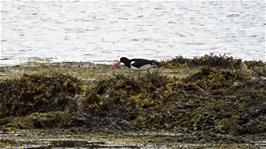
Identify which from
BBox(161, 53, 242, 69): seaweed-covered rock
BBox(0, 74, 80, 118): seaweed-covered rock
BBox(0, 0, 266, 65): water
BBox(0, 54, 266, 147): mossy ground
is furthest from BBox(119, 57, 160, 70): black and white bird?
BBox(0, 74, 80, 118): seaweed-covered rock

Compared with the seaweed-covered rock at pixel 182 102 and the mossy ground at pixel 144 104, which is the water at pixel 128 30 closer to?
the mossy ground at pixel 144 104

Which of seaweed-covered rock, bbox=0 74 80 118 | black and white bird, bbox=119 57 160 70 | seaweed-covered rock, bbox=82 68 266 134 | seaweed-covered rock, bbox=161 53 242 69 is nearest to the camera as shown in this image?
seaweed-covered rock, bbox=82 68 266 134

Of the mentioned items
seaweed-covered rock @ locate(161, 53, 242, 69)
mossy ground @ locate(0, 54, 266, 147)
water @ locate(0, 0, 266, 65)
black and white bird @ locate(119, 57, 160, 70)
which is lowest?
water @ locate(0, 0, 266, 65)

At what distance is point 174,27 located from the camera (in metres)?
42.1

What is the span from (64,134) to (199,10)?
4610 cm

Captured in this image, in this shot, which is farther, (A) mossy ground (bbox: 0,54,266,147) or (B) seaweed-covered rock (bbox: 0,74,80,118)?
(B) seaweed-covered rock (bbox: 0,74,80,118)

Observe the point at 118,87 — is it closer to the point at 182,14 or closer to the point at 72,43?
the point at 72,43

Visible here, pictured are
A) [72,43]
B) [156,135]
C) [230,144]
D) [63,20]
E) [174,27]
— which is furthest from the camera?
[63,20]

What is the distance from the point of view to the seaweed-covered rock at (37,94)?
40.1 feet

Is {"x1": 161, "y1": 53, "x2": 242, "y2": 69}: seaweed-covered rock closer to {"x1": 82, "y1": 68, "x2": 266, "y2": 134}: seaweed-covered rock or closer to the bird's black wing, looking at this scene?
the bird's black wing

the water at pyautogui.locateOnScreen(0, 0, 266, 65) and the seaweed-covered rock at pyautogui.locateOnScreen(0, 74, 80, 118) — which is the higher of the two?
the seaweed-covered rock at pyautogui.locateOnScreen(0, 74, 80, 118)

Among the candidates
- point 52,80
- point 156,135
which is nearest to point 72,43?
point 52,80

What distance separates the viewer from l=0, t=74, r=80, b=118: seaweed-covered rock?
40.1 feet

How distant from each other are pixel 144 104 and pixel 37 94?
5.66 ft
